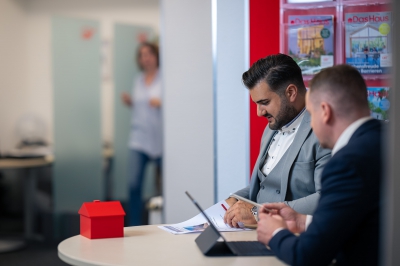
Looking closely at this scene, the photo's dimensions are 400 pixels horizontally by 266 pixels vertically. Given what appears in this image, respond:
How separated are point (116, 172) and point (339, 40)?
3084mm

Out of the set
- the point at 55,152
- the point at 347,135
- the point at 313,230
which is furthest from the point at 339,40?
the point at 55,152

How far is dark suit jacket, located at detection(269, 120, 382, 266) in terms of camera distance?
5.77ft

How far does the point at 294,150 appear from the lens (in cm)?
281

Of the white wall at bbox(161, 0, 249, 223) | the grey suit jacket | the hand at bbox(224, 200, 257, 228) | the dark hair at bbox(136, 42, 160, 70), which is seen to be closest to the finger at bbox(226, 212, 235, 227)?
the hand at bbox(224, 200, 257, 228)

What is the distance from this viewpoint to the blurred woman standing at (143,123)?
19.4ft

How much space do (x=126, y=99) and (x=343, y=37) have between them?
9.30 feet

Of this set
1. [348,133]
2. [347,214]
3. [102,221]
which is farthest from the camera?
[102,221]

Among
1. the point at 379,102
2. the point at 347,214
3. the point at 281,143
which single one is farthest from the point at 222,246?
the point at 379,102

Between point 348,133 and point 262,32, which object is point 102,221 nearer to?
point 348,133

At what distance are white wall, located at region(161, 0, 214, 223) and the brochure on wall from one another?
2082 mm

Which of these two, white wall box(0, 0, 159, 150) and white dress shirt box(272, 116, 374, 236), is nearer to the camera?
white dress shirt box(272, 116, 374, 236)

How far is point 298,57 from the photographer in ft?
13.2

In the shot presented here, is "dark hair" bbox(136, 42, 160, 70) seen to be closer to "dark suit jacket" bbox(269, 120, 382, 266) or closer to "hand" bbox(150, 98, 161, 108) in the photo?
"hand" bbox(150, 98, 161, 108)

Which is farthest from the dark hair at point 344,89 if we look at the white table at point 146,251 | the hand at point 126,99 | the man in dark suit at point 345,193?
the hand at point 126,99
